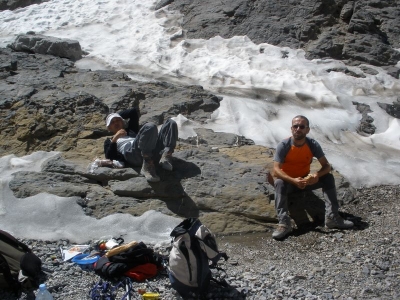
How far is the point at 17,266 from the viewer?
5.19m

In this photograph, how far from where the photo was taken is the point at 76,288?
510cm

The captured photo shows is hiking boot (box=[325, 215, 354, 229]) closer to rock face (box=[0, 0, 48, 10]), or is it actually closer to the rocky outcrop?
the rocky outcrop

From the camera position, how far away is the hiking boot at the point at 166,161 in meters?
6.93

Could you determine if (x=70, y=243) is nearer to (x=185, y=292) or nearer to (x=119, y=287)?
(x=119, y=287)

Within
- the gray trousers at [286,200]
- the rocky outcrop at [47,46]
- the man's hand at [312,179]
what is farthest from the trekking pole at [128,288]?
the rocky outcrop at [47,46]

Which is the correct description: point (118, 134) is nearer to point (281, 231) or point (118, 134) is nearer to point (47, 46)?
point (281, 231)

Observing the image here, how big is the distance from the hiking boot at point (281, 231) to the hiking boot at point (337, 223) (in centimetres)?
45

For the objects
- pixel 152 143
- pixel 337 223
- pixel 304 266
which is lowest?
pixel 337 223

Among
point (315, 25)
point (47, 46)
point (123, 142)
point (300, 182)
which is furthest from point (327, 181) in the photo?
point (47, 46)

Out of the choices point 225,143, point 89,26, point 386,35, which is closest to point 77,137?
point 225,143

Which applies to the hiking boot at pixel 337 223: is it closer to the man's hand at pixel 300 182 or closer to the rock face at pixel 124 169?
the rock face at pixel 124 169

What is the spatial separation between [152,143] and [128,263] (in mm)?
1940

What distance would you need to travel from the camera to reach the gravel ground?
4.98m

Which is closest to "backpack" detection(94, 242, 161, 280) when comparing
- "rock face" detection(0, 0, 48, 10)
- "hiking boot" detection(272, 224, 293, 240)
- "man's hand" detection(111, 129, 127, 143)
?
"hiking boot" detection(272, 224, 293, 240)
